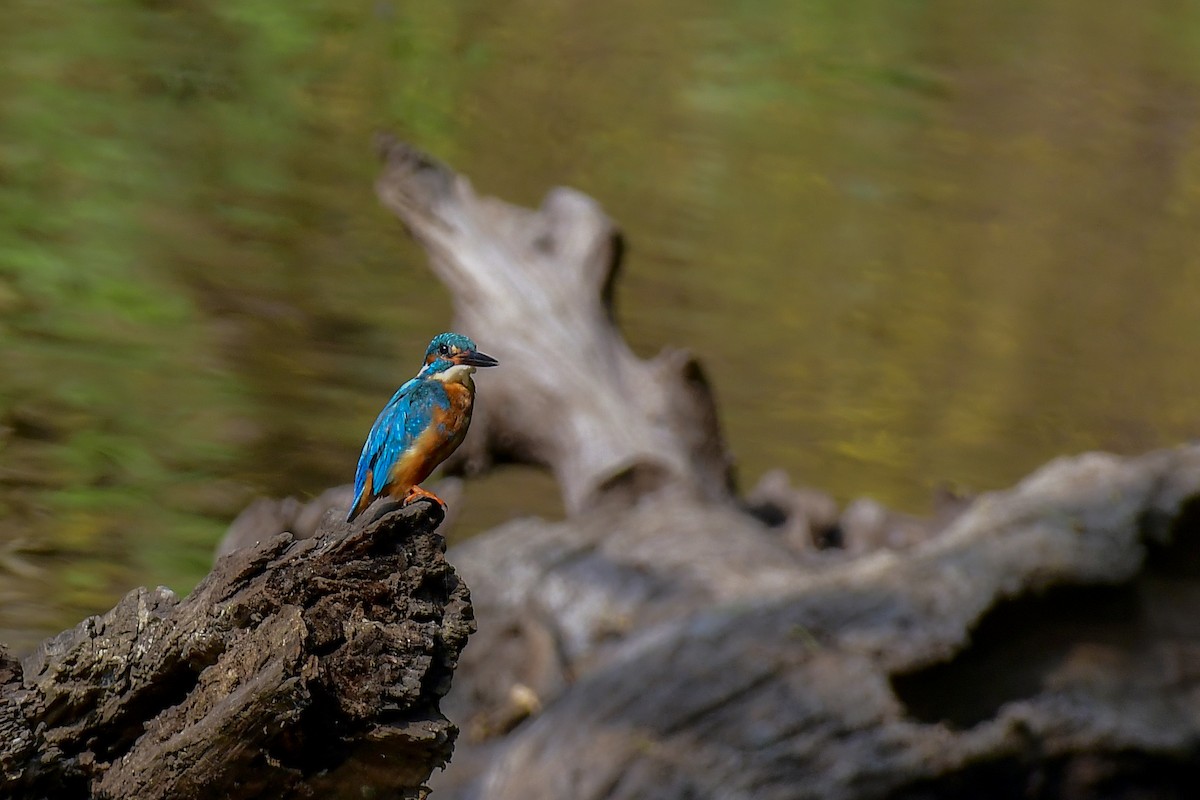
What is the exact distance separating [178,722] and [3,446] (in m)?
3.59

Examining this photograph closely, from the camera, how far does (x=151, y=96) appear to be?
8.21 metres

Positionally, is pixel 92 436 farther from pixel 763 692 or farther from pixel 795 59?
pixel 795 59

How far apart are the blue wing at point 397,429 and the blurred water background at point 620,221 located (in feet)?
7.50

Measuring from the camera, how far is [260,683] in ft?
3.85

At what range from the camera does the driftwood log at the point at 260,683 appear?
3.92 feet

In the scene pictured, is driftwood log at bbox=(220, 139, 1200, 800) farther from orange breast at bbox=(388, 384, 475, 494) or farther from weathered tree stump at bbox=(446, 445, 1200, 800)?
orange breast at bbox=(388, 384, 475, 494)

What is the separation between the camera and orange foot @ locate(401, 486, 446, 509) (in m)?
1.34

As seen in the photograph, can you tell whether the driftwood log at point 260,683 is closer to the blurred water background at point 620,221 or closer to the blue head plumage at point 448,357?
the blue head plumage at point 448,357

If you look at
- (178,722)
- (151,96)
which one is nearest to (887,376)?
(151,96)

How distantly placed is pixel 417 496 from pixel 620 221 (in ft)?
20.4

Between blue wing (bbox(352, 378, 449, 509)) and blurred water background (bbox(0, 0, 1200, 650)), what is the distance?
229cm

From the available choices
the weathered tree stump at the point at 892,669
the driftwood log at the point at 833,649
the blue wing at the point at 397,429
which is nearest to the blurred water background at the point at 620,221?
the driftwood log at the point at 833,649

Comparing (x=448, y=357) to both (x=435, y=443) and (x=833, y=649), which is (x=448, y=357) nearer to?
(x=435, y=443)

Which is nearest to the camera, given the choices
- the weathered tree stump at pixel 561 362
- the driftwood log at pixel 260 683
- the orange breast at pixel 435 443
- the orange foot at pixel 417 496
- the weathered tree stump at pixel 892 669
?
the driftwood log at pixel 260 683
